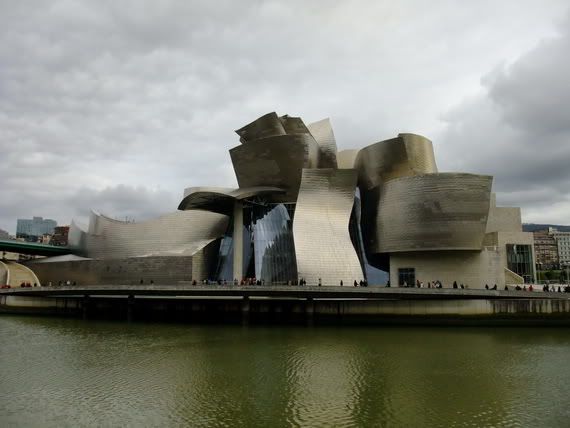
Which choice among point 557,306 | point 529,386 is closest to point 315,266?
point 557,306

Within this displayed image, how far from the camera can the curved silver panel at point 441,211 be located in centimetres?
2997

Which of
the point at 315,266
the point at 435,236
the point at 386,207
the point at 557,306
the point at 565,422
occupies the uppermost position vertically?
the point at 386,207

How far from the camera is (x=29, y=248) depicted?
47.3 metres

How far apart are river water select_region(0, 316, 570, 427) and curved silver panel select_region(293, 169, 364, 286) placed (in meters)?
9.22

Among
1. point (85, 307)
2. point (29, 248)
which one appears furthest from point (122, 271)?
point (29, 248)

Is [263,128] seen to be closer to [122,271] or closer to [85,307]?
[122,271]

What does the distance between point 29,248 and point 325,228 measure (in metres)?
32.2

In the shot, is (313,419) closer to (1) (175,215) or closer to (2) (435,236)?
(2) (435,236)

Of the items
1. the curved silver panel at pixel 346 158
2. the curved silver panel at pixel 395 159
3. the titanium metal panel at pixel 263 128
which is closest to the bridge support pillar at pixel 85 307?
the titanium metal panel at pixel 263 128

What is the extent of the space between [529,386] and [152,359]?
1108 centimetres

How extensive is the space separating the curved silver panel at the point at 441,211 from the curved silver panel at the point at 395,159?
298 centimetres

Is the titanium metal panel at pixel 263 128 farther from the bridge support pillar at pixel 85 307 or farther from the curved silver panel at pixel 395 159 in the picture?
the bridge support pillar at pixel 85 307

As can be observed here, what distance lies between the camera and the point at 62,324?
26250mm

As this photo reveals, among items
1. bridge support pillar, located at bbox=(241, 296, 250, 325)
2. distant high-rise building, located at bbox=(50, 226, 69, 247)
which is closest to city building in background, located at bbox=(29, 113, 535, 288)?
bridge support pillar, located at bbox=(241, 296, 250, 325)
